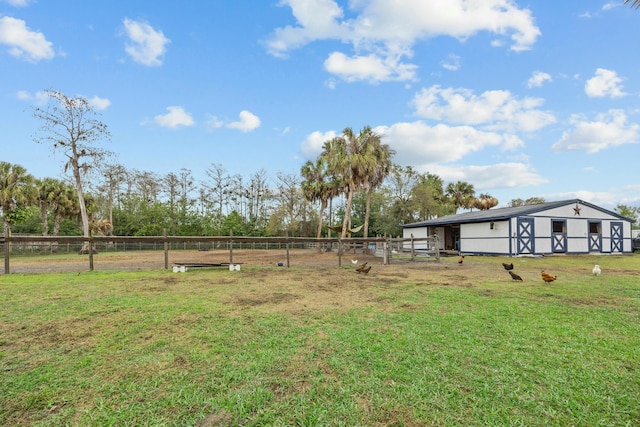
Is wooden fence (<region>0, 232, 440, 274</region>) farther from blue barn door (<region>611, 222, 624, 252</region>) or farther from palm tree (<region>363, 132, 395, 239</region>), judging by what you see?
blue barn door (<region>611, 222, 624, 252</region>)

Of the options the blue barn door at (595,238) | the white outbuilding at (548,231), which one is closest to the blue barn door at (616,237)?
the white outbuilding at (548,231)

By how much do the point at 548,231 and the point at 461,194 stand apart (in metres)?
20.2

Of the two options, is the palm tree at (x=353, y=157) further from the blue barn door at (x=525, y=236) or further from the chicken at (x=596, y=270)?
the chicken at (x=596, y=270)

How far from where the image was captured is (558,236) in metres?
19.7

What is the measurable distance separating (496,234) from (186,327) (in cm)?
2044

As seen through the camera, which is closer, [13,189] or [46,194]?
[13,189]

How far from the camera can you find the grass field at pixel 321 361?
220cm

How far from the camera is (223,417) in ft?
7.06

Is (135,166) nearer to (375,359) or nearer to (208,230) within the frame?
(208,230)

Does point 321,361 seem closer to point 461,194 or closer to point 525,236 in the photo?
point 525,236

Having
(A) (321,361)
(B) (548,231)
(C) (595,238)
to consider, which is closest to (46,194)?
(A) (321,361)

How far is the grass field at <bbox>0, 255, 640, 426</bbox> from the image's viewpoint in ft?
7.21

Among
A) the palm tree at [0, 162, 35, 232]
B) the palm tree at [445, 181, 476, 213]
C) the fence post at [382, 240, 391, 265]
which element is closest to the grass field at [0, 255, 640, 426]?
the fence post at [382, 240, 391, 265]

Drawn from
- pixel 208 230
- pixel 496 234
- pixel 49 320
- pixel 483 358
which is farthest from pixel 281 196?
pixel 483 358
